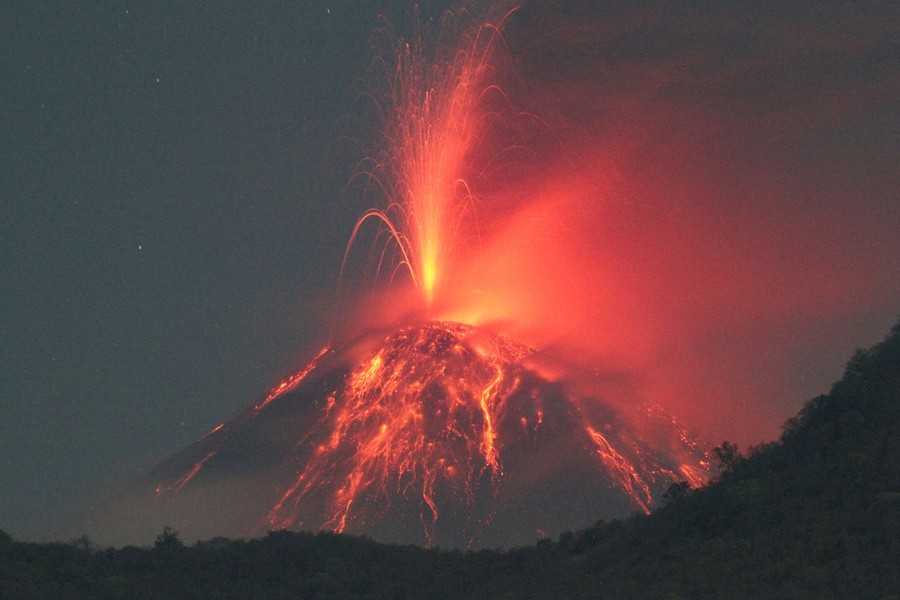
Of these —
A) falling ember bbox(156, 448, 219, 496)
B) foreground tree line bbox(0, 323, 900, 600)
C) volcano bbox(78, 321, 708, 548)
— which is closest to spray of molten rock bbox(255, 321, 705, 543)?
volcano bbox(78, 321, 708, 548)

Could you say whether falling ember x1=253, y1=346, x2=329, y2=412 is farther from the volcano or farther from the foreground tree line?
the foreground tree line

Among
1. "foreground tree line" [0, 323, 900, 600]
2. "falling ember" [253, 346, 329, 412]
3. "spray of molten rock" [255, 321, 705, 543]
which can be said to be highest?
"falling ember" [253, 346, 329, 412]

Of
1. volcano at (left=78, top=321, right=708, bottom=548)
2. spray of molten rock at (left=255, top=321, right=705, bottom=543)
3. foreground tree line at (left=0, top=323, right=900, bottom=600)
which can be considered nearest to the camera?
foreground tree line at (left=0, top=323, right=900, bottom=600)

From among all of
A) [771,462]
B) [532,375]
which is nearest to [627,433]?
[532,375]

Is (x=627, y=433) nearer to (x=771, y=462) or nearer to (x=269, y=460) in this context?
(x=269, y=460)

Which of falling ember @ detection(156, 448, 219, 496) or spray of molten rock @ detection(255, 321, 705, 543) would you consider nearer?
spray of molten rock @ detection(255, 321, 705, 543)

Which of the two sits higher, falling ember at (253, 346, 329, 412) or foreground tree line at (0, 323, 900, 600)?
falling ember at (253, 346, 329, 412)

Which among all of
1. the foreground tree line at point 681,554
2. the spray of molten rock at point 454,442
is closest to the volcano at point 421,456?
the spray of molten rock at point 454,442

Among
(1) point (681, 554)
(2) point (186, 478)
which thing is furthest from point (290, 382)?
Result: (1) point (681, 554)
